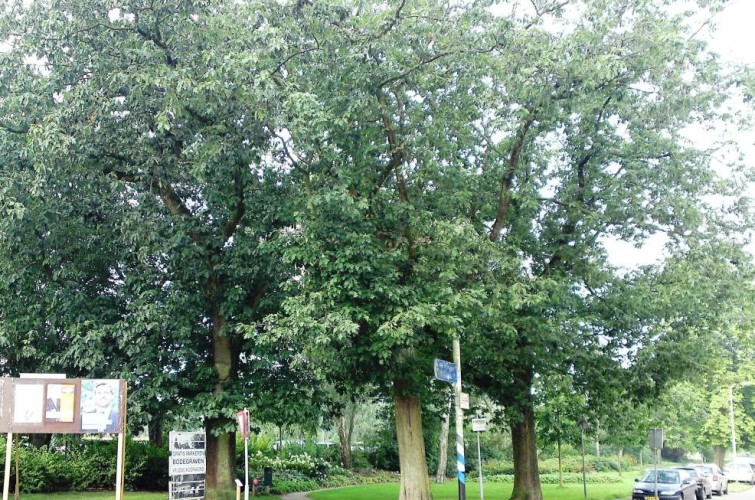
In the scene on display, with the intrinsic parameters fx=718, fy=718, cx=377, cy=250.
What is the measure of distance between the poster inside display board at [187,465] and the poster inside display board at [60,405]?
150 inches

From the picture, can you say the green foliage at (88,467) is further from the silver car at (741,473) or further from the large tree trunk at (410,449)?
the silver car at (741,473)

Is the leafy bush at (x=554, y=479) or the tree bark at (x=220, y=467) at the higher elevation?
the tree bark at (x=220, y=467)

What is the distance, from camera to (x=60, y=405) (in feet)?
45.9

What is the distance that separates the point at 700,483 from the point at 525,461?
11373 millimetres

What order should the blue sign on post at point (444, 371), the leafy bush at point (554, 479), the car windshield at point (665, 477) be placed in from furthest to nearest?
the leafy bush at point (554, 479) → the car windshield at point (665, 477) → the blue sign on post at point (444, 371)

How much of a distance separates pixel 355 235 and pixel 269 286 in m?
5.03

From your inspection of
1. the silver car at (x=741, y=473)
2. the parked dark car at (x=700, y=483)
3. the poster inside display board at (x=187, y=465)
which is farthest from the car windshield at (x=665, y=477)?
the silver car at (x=741, y=473)

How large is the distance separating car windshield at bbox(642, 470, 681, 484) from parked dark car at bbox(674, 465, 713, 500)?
1611 mm

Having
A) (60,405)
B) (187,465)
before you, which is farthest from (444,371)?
(187,465)

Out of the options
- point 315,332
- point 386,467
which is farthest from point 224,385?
point 386,467

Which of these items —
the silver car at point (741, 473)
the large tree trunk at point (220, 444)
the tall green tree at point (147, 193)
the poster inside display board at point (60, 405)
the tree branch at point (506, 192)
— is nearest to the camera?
the poster inside display board at point (60, 405)

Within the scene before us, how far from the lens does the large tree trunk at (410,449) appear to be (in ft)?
59.1

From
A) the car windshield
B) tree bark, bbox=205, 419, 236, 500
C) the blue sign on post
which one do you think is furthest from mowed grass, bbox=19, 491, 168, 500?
the car windshield

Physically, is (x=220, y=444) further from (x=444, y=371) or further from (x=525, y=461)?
(x=525, y=461)
